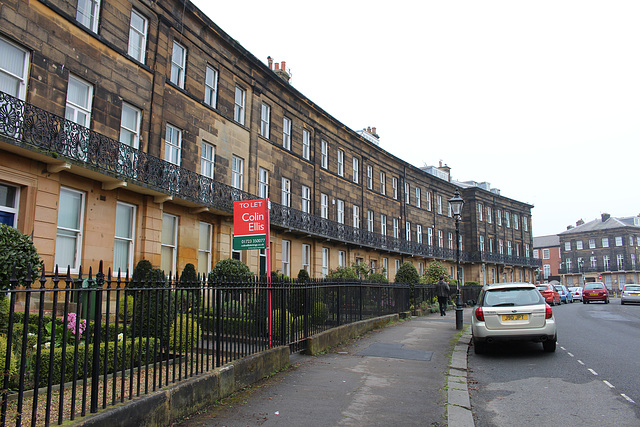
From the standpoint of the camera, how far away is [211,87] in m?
20.0

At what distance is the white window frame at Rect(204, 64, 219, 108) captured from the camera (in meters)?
19.8

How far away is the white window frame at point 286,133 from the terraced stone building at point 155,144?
3.4 inches

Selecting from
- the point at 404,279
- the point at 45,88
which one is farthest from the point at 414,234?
the point at 45,88

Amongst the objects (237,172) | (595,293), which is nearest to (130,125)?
(237,172)

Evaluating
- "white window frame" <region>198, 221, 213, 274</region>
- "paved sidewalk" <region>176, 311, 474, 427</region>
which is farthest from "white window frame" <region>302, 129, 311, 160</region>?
"paved sidewalk" <region>176, 311, 474, 427</region>

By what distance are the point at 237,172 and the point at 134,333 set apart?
16.6m

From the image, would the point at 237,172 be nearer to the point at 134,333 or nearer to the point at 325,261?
the point at 325,261

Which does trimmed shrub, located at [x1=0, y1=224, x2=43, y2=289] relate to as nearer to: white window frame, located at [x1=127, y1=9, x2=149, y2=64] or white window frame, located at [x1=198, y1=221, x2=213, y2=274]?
white window frame, located at [x1=127, y1=9, x2=149, y2=64]

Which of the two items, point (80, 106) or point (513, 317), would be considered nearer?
point (513, 317)

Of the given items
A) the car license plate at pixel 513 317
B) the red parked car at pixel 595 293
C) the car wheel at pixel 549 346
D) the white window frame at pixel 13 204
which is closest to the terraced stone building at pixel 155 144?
the white window frame at pixel 13 204

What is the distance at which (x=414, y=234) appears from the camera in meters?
41.2

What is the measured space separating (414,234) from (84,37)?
32.3m

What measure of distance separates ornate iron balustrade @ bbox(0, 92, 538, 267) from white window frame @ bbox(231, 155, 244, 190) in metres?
0.81

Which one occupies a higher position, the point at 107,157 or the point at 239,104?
the point at 239,104
